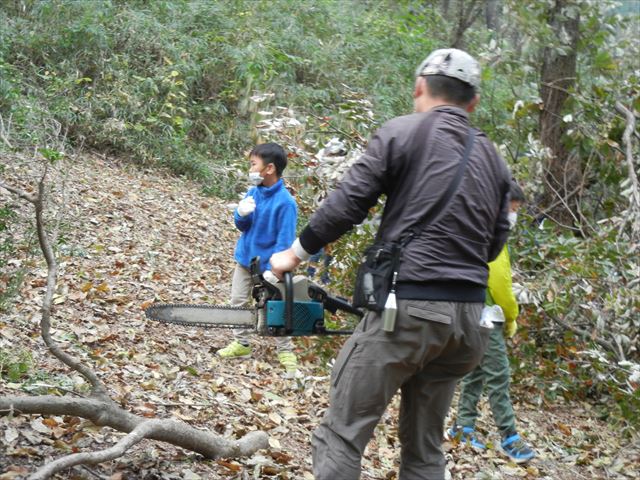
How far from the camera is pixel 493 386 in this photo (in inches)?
223

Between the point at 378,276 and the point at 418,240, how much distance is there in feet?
0.68

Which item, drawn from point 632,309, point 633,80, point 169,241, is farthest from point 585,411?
point 169,241

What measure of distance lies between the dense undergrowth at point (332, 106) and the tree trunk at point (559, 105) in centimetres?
13

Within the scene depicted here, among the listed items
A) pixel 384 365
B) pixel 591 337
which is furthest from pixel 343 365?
pixel 591 337

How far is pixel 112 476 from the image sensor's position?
3672 millimetres

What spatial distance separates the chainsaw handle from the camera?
356 centimetres

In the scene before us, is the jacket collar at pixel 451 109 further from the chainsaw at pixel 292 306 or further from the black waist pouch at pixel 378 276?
the chainsaw at pixel 292 306

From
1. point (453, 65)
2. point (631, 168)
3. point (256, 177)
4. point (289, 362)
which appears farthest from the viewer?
point (631, 168)

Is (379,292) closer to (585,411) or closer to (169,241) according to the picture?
(585,411)

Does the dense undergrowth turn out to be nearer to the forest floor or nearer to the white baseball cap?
the forest floor

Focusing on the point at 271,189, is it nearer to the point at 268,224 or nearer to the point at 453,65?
the point at 268,224

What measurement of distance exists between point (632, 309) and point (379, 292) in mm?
4378

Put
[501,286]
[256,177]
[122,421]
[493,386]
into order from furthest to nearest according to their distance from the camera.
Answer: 1. [256,177]
2. [493,386]
3. [501,286]
4. [122,421]

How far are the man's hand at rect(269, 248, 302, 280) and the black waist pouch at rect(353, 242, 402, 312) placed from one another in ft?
0.94
